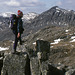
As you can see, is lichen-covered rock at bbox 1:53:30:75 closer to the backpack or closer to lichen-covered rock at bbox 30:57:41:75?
lichen-covered rock at bbox 30:57:41:75

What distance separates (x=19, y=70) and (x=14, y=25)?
5.15m

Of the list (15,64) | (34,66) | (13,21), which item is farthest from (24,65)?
(13,21)

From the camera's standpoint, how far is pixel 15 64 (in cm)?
1819

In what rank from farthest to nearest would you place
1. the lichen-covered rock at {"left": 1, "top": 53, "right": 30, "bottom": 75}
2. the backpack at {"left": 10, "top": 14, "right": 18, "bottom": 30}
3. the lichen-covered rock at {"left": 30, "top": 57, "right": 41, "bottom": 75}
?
the lichen-covered rock at {"left": 30, "top": 57, "right": 41, "bottom": 75} < the lichen-covered rock at {"left": 1, "top": 53, "right": 30, "bottom": 75} < the backpack at {"left": 10, "top": 14, "right": 18, "bottom": 30}

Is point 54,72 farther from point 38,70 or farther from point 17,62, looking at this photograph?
point 17,62

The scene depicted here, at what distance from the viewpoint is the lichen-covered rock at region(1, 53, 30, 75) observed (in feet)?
59.3

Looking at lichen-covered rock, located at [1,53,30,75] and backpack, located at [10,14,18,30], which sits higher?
backpack, located at [10,14,18,30]

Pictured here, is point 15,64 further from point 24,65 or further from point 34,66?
point 34,66

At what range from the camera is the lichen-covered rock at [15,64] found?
59.3 ft

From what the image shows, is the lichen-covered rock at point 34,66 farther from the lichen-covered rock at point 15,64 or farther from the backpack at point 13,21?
the backpack at point 13,21

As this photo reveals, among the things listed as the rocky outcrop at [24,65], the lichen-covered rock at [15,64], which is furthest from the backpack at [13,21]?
the lichen-covered rock at [15,64]

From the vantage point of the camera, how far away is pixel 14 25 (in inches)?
680

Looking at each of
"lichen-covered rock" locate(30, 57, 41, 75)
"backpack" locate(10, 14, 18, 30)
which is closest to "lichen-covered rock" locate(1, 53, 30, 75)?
"lichen-covered rock" locate(30, 57, 41, 75)

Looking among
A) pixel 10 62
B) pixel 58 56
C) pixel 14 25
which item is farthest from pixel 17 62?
pixel 58 56
